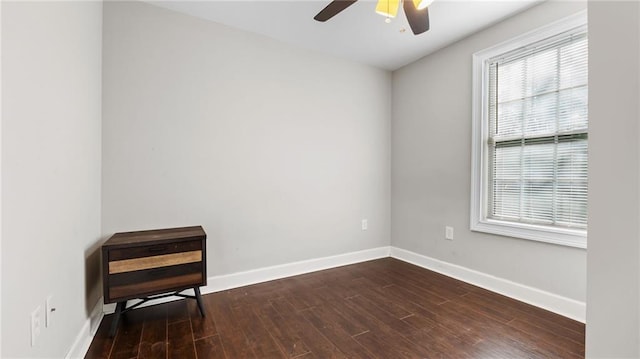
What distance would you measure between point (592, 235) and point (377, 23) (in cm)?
249

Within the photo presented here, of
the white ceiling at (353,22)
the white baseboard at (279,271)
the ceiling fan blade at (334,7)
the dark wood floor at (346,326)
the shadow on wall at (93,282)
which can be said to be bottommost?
the dark wood floor at (346,326)

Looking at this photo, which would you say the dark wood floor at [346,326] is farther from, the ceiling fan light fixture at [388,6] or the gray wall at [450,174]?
the ceiling fan light fixture at [388,6]

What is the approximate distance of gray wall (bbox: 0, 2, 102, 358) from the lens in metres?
0.98

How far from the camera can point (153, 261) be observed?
1.92 m

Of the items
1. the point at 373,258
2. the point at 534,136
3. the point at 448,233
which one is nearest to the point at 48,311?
the point at 373,258

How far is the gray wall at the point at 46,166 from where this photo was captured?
0.98 metres

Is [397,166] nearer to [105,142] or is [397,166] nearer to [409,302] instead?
[409,302]

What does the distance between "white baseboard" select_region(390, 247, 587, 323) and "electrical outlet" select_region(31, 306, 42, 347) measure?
314cm

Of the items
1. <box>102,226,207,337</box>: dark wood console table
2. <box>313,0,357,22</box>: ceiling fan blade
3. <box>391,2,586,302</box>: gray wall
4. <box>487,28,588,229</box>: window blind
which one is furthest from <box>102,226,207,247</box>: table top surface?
<box>487,28,588,229</box>: window blind

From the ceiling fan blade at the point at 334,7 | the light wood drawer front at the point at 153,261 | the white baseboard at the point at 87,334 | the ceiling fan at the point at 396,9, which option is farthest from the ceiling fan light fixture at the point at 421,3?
the white baseboard at the point at 87,334

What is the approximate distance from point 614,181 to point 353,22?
2453mm

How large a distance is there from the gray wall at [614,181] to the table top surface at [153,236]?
2.10m

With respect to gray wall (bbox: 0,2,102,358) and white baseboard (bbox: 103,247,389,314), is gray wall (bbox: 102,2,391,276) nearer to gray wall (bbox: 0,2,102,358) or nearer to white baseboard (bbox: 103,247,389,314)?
white baseboard (bbox: 103,247,389,314)

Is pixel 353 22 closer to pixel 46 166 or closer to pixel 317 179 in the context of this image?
pixel 317 179
